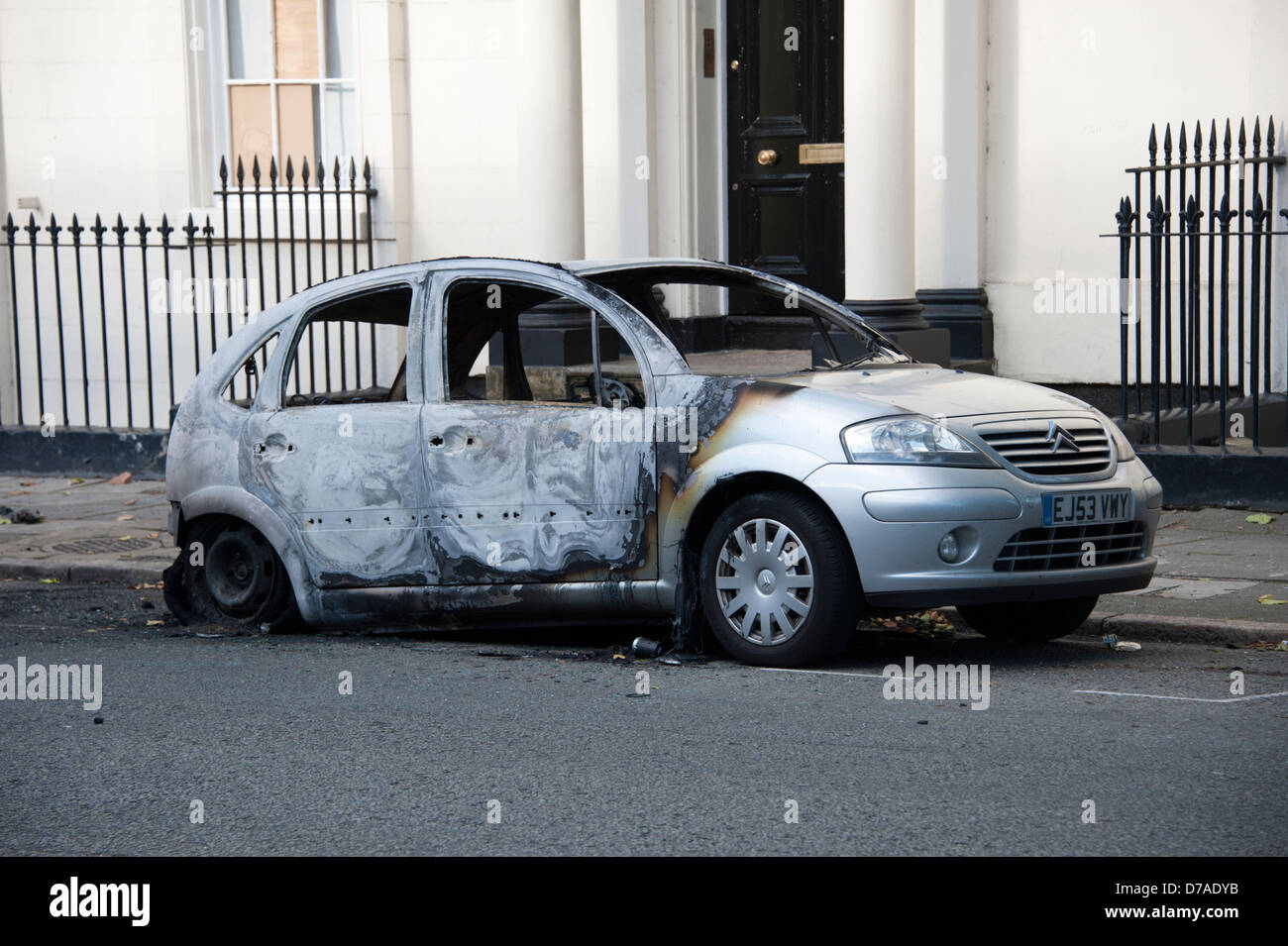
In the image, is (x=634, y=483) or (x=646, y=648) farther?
(x=646, y=648)

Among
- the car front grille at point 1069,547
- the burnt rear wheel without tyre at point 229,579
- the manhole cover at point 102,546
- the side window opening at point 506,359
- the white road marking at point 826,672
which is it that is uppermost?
the side window opening at point 506,359

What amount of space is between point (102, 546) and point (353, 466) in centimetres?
332

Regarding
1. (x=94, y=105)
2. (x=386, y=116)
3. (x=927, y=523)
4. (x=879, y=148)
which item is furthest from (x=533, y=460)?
(x=94, y=105)

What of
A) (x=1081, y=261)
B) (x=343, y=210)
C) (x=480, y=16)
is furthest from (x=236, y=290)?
(x=1081, y=261)

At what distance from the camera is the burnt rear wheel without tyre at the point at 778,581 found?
250 inches

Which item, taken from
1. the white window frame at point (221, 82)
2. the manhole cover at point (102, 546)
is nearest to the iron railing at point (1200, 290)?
the manhole cover at point (102, 546)

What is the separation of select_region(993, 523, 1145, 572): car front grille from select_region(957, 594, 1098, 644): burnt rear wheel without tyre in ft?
1.45

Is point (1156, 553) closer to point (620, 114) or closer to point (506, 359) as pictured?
point (506, 359)

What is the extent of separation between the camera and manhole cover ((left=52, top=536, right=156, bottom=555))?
9898mm

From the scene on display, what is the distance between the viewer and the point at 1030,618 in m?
7.19

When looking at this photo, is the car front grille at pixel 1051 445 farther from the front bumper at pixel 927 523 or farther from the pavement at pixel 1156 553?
the pavement at pixel 1156 553

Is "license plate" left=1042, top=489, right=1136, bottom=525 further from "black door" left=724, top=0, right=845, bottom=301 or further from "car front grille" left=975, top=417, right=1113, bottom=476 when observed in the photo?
"black door" left=724, top=0, right=845, bottom=301

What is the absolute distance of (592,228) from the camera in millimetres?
13602

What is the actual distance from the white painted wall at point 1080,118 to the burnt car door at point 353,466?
5780 millimetres
